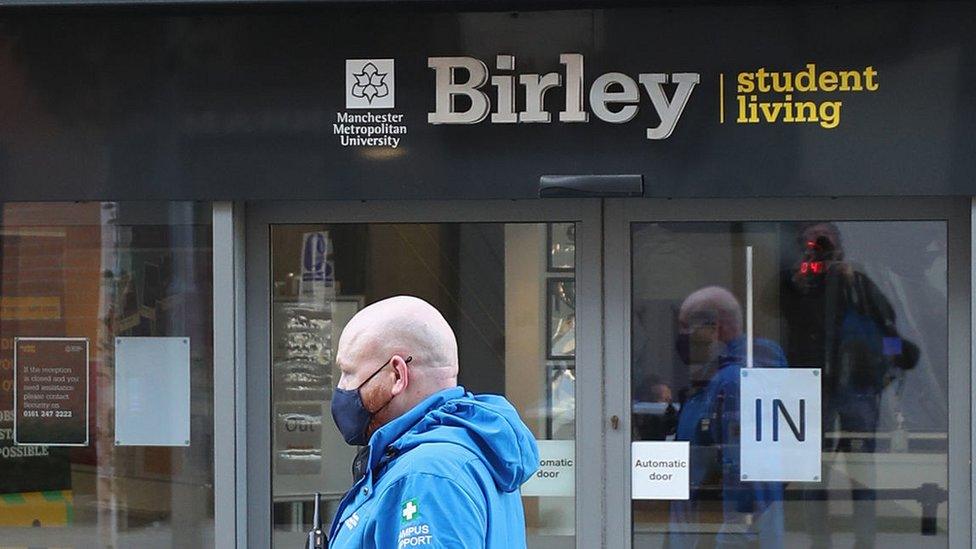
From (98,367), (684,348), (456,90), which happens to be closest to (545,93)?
(456,90)

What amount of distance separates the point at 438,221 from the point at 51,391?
2079 millimetres

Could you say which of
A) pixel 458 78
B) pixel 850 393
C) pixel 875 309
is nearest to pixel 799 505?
pixel 850 393

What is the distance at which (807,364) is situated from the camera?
20.2ft

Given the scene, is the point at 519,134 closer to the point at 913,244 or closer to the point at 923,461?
the point at 913,244

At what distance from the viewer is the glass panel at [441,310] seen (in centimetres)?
623

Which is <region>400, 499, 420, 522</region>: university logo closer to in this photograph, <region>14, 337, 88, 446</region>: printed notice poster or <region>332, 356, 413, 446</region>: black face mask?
<region>332, 356, 413, 446</region>: black face mask

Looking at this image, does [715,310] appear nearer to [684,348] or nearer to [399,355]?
Result: [684,348]

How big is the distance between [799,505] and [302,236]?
2655 millimetres

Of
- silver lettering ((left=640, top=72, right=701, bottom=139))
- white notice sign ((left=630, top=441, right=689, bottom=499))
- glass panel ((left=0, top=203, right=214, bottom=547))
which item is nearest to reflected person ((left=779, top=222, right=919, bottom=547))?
white notice sign ((left=630, top=441, right=689, bottom=499))

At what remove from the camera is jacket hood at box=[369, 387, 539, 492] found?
273 cm

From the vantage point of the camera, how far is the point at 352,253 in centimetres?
633

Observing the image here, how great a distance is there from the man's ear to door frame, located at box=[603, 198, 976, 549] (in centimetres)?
337

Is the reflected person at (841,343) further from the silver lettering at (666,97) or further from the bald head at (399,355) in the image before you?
the bald head at (399,355)

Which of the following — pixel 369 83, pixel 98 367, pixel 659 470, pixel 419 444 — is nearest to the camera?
pixel 419 444
